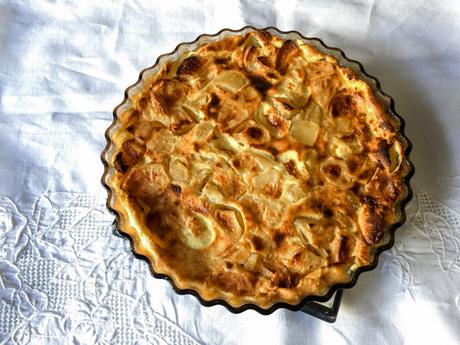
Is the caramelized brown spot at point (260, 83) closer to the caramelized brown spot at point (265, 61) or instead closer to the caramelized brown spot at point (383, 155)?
the caramelized brown spot at point (265, 61)

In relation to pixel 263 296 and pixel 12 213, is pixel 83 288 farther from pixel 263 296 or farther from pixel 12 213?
→ pixel 263 296

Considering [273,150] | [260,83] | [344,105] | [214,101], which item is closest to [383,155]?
[344,105]

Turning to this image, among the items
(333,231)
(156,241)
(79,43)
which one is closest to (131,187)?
(156,241)

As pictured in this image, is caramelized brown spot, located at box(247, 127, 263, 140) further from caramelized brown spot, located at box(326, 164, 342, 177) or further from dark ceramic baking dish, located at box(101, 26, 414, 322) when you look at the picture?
dark ceramic baking dish, located at box(101, 26, 414, 322)

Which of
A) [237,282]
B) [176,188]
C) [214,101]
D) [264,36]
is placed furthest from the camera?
[264,36]

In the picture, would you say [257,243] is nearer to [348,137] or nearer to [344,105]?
[348,137]

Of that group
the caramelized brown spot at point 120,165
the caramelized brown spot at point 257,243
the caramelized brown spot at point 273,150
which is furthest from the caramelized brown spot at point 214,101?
the caramelized brown spot at point 257,243
